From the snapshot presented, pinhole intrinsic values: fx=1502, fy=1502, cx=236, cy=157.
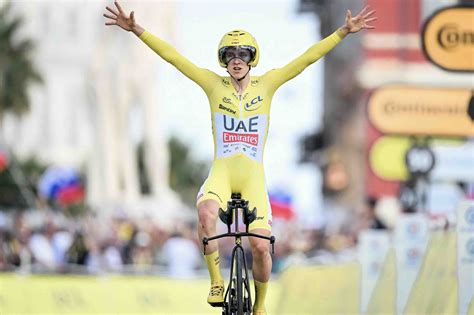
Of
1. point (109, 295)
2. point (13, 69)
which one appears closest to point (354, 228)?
point (109, 295)

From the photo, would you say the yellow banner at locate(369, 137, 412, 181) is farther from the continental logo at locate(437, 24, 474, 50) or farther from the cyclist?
the cyclist

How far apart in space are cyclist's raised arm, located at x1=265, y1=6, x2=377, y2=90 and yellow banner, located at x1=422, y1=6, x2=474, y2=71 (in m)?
2.86

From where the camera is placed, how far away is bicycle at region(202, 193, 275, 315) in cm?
1046

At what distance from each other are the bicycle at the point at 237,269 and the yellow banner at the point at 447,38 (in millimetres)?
3874

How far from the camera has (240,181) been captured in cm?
1097

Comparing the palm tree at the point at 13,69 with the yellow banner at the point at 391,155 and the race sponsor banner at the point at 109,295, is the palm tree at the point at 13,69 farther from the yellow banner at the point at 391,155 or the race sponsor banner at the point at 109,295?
the yellow banner at the point at 391,155

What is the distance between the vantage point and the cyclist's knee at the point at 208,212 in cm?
1065

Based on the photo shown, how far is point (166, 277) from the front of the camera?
22188mm

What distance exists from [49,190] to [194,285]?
23844mm

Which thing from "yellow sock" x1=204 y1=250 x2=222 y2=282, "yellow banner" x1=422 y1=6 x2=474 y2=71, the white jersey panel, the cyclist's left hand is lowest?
"yellow sock" x1=204 y1=250 x2=222 y2=282

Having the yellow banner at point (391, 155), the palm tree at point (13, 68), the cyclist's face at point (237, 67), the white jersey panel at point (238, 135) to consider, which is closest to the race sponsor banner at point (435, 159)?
the yellow banner at point (391, 155)

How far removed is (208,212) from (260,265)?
0.59m

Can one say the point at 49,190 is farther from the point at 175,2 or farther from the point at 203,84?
the point at 175,2

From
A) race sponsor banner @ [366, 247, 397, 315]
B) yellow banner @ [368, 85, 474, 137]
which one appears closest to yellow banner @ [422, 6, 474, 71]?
race sponsor banner @ [366, 247, 397, 315]
